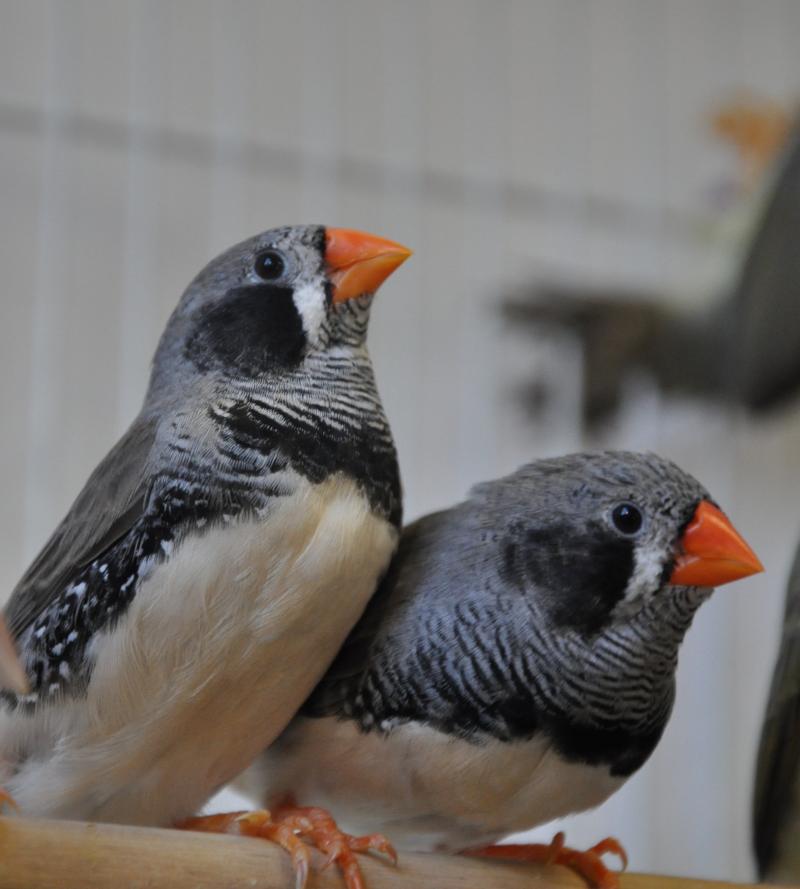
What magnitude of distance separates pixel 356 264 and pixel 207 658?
33 cm

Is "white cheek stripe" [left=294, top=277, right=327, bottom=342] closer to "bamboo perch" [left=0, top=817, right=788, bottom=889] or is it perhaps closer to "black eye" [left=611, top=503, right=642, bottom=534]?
"black eye" [left=611, top=503, right=642, bottom=534]

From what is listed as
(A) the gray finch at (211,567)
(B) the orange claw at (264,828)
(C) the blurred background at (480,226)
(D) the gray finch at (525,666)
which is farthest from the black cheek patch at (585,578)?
(C) the blurred background at (480,226)

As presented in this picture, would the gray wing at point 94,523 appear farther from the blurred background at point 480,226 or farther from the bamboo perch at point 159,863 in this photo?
the blurred background at point 480,226

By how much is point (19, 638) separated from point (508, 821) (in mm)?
408

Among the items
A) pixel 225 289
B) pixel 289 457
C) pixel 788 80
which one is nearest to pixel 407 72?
pixel 788 80

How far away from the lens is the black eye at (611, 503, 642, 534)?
986 mm

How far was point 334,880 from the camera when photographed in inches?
35.3

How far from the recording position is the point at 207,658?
35.2 inches

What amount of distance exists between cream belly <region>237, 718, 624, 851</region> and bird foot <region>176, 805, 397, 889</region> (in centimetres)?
3

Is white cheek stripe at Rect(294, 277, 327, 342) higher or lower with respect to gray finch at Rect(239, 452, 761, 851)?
higher

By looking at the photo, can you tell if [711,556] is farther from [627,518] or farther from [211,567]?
[211,567]

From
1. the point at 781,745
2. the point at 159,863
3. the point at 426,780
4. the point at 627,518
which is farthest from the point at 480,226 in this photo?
the point at 159,863

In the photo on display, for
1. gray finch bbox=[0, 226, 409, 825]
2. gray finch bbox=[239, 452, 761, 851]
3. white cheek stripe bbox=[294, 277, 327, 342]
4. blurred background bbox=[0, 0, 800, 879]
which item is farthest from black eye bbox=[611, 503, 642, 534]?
blurred background bbox=[0, 0, 800, 879]

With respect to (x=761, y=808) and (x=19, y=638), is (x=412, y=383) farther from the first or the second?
(x=19, y=638)
